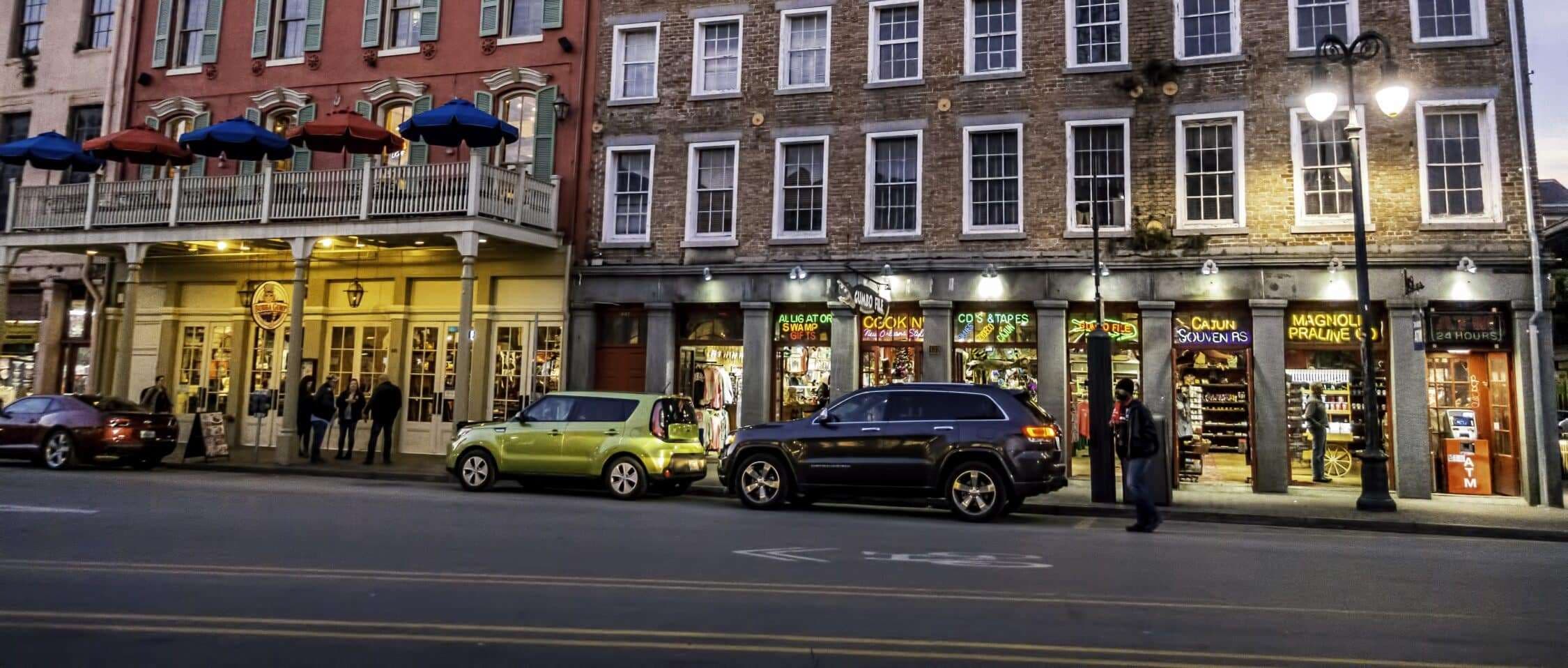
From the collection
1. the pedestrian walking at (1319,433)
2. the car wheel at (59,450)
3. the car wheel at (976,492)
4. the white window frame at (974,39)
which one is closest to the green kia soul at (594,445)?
the car wheel at (976,492)

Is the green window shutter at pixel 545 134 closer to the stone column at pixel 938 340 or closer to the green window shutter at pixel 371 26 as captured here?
the green window shutter at pixel 371 26

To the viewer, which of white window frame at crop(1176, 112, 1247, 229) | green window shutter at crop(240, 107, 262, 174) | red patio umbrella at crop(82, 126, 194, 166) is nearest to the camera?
white window frame at crop(1176, 112, 1247, 229)

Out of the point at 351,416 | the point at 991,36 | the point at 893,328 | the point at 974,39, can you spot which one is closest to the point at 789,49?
the point at 974,39

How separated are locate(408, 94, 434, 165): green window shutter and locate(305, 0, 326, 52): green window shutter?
2.80 meters

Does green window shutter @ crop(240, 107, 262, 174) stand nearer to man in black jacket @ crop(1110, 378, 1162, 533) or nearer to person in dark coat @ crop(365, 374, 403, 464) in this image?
person in dark coat @ crop(365, 374, 403, 464)

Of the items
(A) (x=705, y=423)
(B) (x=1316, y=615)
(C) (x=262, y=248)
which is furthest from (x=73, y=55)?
(B) (x=1316, y=615)

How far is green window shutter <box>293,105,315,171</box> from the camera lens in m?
22.2

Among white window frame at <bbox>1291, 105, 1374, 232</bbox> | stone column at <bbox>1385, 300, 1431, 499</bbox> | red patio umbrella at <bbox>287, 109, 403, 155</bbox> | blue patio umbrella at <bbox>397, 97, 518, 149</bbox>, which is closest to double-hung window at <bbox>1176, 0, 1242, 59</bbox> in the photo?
white window frame at <bbox>1291, 105, 1374, 232</bbox>

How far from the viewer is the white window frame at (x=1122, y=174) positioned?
17266 mm

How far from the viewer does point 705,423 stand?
61.2 feet

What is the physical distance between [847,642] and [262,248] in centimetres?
2078

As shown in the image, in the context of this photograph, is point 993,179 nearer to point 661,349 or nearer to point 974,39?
point 974,39

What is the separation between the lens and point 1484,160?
624 inches

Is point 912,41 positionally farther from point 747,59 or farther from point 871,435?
point 871,435
